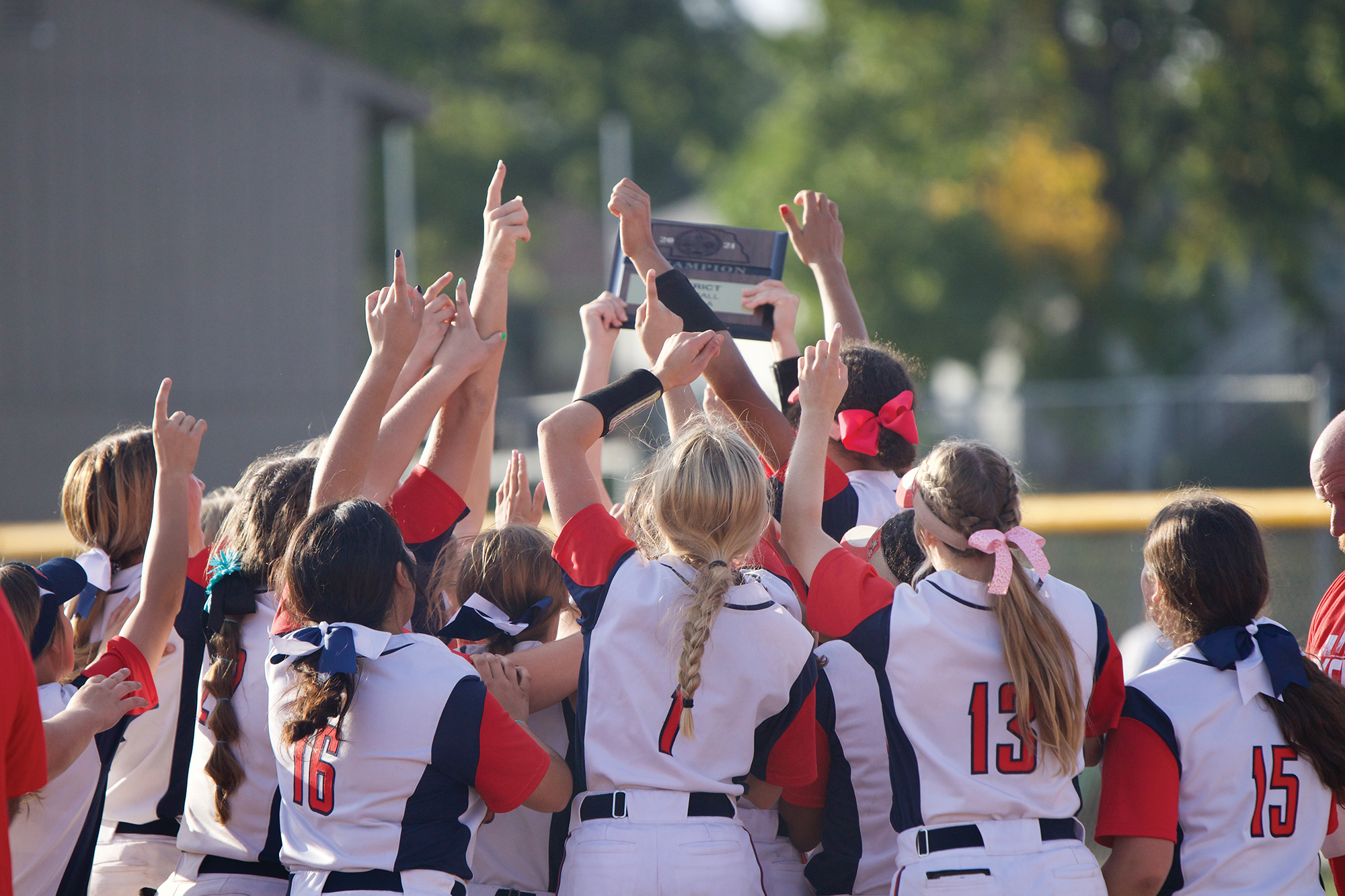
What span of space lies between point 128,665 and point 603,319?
1.58 meters

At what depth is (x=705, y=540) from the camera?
A: 2.52 m

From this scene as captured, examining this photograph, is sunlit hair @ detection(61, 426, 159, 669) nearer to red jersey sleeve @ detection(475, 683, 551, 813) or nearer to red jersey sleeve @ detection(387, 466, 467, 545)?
red jersey sleeve @ detection(387, 466, 467, 545)

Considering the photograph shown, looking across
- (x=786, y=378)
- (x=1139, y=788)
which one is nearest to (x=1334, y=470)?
(x=1139, y=788)

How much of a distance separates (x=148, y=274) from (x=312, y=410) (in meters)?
2.68

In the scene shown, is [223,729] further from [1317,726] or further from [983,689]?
[1317,726]

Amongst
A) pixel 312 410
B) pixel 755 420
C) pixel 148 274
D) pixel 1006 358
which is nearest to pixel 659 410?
pixel 312 410

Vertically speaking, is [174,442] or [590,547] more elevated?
[174,442]

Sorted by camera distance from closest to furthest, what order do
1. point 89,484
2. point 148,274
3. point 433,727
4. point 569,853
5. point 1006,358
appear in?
1. point 433,727
2. point 569,853
3. point 89,484
4. point 148,274
5. point 1006,358

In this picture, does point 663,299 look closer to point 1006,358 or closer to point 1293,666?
point 1293,666

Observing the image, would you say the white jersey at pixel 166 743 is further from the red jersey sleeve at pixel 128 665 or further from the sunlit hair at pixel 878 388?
the sunlit hair at pixel 878 388

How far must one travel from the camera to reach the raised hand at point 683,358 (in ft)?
9.33

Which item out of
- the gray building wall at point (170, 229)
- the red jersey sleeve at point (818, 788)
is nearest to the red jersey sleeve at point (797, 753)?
the red jersey sleeve at point (818, 788)

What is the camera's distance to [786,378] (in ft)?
11.9

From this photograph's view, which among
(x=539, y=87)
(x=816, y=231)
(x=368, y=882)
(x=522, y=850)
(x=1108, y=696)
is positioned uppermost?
(x=539, y=87)
